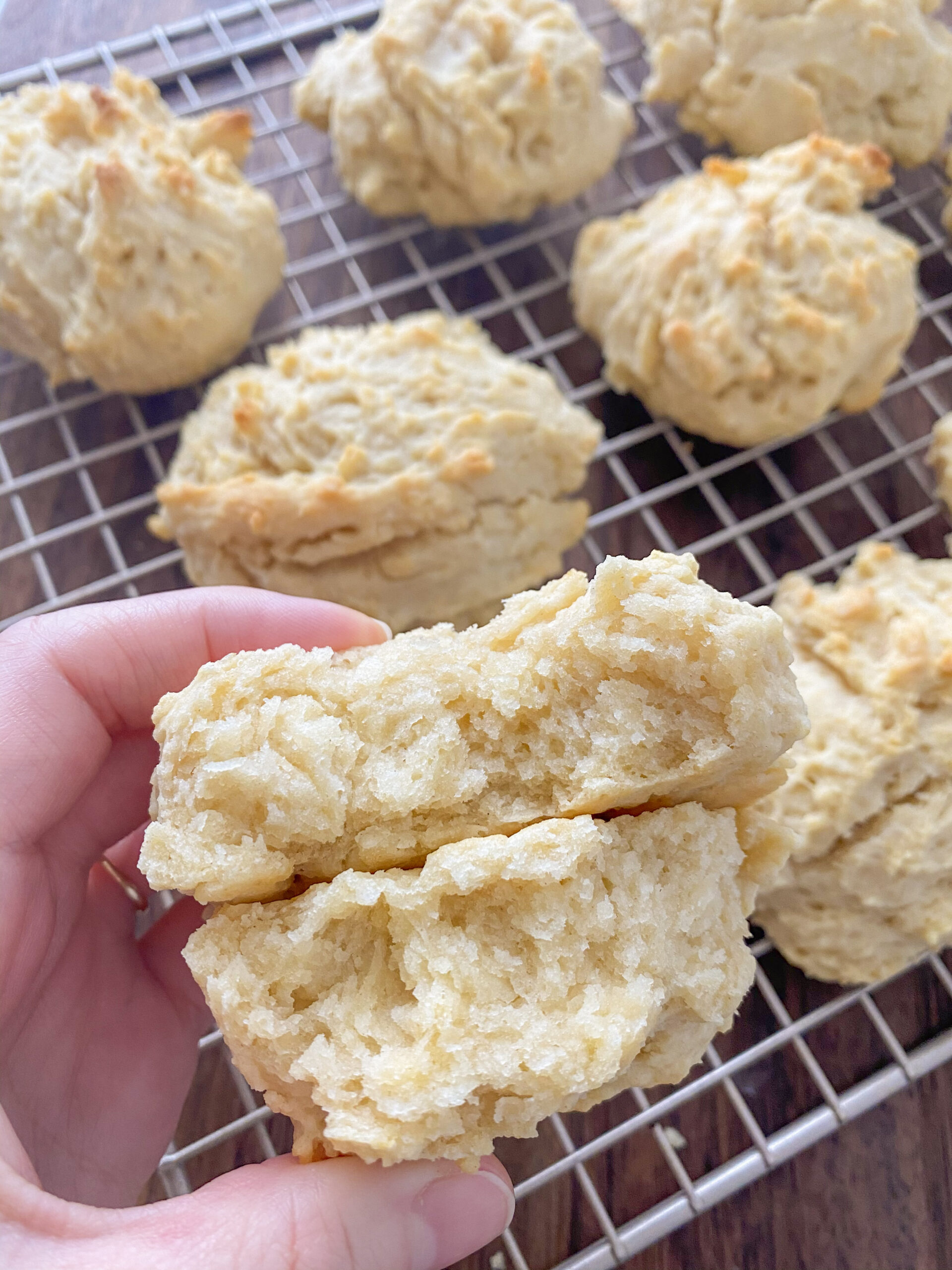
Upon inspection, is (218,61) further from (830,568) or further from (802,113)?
(830,568)

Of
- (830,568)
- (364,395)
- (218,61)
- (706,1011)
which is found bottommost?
(830,568)

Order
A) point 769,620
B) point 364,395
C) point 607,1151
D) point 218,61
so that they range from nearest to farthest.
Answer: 1. point 769,620
2. point 607,1151
3. point 364,395
4. point 218,61

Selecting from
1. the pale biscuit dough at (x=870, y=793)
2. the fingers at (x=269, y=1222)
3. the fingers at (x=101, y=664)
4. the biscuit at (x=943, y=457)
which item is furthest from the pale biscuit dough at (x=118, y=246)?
the fingers at (x=269, y=1222)

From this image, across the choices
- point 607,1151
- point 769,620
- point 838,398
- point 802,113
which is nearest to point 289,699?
point 769,620

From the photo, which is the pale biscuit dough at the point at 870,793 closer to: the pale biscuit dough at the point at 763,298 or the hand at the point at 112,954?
the pale biscuit dough at the point at 763,298

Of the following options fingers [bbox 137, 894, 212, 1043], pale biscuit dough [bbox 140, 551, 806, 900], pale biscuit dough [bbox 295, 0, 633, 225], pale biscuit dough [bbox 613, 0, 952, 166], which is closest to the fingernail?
pale biscuit dough [bbox 140, 551, 806, 900]

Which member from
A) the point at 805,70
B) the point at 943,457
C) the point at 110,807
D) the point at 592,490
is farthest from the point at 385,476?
the point at 805,70

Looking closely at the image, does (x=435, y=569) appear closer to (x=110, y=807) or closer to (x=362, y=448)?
(x=362, y=448)
